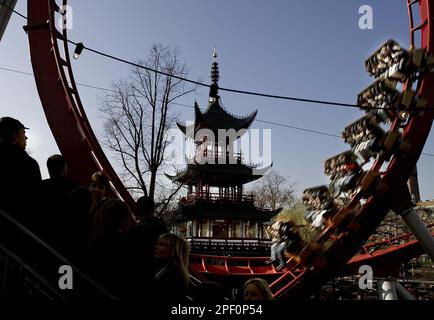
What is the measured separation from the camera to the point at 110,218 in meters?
2.62

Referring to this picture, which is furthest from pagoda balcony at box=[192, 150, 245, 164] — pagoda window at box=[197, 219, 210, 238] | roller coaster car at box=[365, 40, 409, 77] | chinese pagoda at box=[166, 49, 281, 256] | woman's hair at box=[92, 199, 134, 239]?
woman's hair at box=[92, 199, 134, 239]

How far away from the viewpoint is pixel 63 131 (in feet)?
17.7

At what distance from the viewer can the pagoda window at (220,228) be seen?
24.5 metres

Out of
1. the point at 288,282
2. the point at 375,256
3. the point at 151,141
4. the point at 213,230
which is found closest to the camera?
the point at 288,282

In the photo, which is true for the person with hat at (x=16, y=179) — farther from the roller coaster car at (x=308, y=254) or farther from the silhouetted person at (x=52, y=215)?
the roller coaster car at (x=308, y=254)

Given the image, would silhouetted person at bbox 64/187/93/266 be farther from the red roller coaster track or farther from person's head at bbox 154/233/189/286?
the red roller coaster track

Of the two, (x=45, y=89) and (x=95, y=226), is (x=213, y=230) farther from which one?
(x=95, y=226)

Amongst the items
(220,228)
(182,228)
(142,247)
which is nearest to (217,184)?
(220,228)

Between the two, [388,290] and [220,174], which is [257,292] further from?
[220,174]

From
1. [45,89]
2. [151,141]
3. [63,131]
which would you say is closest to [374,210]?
[63,131]

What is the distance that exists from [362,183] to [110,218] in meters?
4.01

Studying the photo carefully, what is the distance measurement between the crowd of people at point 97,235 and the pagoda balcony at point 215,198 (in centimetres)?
2009
